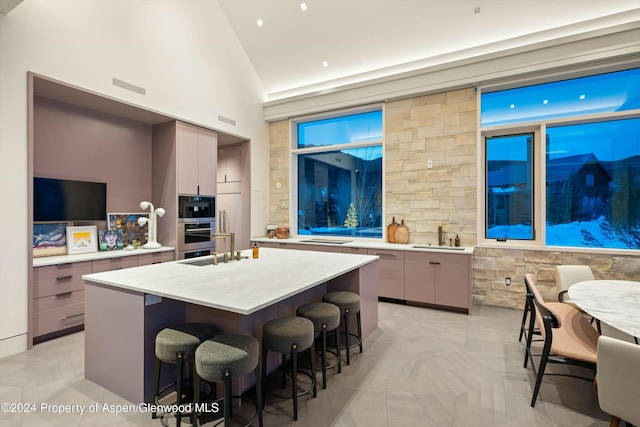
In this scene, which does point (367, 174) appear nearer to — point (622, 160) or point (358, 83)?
point (358, 83)

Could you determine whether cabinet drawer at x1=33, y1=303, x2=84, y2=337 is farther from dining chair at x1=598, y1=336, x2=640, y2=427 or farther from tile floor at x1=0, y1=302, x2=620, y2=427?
dining chair at x1=598, y1=336, x2=640, y2=427

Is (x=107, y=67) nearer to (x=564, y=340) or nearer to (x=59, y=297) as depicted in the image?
(x=59, y=297)

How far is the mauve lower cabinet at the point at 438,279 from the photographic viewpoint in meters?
4.05

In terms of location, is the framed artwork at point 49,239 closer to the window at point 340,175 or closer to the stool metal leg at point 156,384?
the stool metal leg at point 156,384

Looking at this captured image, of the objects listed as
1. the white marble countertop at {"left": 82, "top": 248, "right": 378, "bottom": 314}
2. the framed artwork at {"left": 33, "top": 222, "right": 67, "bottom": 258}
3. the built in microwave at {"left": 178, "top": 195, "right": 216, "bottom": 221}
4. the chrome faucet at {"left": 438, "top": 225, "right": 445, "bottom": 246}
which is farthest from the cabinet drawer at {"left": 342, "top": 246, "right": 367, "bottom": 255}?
the framed artwork at {"left": 33, "top": 222, "right": 67, "bottom": 258}

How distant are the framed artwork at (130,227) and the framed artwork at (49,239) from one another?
22.0 inches

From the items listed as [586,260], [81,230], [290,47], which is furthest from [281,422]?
[290,47]

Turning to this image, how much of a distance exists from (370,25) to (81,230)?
15.9ft

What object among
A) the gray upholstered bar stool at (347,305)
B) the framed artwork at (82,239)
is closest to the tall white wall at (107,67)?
the framed artwork at (82,239)

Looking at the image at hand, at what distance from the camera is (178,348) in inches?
73.7

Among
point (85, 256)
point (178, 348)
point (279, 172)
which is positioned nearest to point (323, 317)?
point (178, 348)

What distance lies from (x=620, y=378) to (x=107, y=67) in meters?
5.16

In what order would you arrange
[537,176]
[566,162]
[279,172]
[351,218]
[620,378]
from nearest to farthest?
[620,378] → [566,162] → [537,176] → [351,218] → [279,172]

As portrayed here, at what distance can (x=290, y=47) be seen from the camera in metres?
5.31
